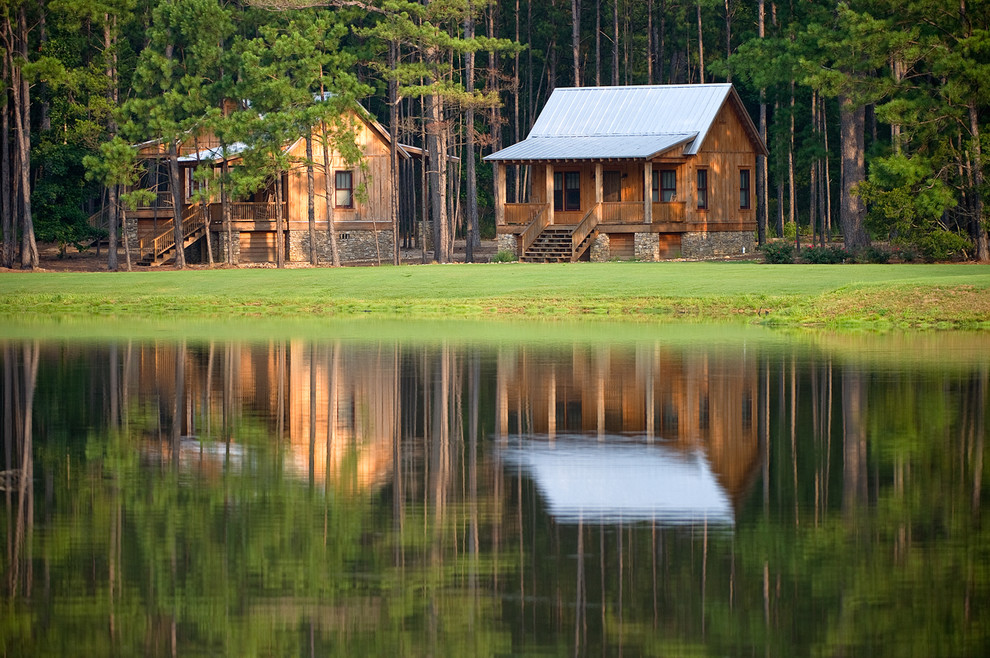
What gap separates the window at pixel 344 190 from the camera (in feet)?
198

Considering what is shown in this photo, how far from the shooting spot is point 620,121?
58375 millimetres

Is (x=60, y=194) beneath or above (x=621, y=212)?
above

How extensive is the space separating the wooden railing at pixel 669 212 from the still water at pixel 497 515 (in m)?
35.4

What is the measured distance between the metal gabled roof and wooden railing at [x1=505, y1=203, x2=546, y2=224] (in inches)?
84.8

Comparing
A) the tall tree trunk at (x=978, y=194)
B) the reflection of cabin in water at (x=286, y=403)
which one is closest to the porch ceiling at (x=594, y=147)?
the tall tree trunk at (x=978, y=194)

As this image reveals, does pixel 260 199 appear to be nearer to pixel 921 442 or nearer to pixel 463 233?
pixel 463 233

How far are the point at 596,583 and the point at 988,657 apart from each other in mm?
2388

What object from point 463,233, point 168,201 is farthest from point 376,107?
point 168,201

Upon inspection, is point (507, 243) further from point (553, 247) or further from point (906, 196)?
point (906, 196)

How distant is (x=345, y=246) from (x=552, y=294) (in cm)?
2590

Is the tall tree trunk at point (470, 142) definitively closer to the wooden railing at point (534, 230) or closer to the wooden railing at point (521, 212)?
the wooden railing at point (521, 212)

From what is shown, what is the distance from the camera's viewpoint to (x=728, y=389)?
733 inches

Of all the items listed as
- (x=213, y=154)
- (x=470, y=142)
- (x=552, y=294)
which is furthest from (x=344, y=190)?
(x=552, y=294)

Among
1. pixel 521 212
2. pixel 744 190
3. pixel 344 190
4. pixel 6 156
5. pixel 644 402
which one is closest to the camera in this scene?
pixel 644 402
